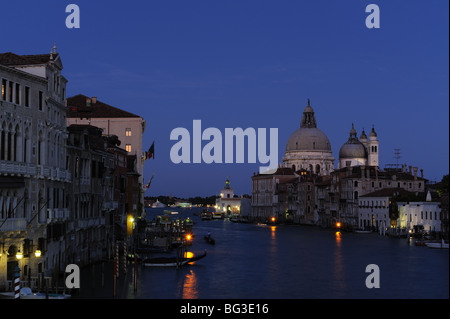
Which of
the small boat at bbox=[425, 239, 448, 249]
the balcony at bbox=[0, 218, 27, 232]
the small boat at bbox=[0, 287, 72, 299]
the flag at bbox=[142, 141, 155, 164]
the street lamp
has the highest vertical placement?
the flag at bbox=[142, 141, 155, 164]

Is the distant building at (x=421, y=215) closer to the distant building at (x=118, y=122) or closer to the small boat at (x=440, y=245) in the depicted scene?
the small boat at (x=440, y=245)

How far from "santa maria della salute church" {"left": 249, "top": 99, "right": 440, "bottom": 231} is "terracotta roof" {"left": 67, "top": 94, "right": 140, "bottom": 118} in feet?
95.0

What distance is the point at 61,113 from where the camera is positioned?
28.1m

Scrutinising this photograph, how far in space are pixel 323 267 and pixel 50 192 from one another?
18.7 metres

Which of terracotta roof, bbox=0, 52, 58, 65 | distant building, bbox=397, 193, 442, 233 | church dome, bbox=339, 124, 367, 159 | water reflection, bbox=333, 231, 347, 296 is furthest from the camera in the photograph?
church dome, bbox=339, 124, 367, 159

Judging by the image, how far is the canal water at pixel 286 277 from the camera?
28719 millimetres

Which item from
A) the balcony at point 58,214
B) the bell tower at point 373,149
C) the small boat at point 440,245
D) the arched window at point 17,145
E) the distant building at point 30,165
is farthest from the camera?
the bell tower at point 373,149

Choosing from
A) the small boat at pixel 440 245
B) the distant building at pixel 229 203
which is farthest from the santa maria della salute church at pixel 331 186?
the distant building at pixel 229 203

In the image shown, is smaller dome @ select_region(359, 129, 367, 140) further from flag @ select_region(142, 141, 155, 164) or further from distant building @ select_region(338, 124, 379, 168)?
flag @ select_region(142, 141, 155, 164)

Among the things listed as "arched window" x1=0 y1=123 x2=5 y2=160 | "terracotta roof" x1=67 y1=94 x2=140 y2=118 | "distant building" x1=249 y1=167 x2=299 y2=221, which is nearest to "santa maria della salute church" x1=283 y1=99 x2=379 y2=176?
"distant building" x1=249 y1=167 x2=299 y2=221

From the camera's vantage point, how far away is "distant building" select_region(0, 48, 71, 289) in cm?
2317

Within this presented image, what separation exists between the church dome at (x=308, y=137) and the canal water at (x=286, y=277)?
99.8 metres

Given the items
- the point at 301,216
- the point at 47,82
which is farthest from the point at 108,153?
the point at 301,216

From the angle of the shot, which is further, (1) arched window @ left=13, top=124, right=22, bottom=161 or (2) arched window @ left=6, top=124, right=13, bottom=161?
(1) arched window @ left=13, top=124, right=22, bottom=161
